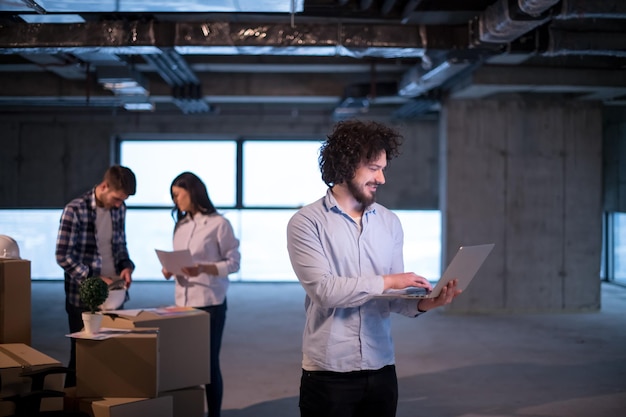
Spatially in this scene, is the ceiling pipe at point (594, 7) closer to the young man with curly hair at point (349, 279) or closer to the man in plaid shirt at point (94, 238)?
→ the young man with curly hair at point (349, 279)

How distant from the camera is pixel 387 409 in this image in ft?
7.56

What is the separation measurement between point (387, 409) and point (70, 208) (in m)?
2.26

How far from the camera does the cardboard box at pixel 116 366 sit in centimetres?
316

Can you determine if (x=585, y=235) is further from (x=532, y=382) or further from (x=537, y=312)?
(x=532, y=382)

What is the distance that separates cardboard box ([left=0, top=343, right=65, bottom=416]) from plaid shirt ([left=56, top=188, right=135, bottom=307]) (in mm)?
696

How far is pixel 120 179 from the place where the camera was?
3828 millimetres

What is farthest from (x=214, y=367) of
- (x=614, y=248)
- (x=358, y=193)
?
(x=614, y=248)

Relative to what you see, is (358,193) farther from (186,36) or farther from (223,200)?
(223,200)

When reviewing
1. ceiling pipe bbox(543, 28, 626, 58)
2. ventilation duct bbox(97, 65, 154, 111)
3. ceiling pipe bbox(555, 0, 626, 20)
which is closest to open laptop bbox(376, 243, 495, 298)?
ceiling pipe bbox(555, 0, 626, 20)

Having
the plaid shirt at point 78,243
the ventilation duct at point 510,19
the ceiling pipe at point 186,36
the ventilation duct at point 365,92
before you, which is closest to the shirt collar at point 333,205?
the plaid shirt at point 78,243

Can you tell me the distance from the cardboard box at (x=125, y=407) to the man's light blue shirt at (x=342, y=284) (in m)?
1.13

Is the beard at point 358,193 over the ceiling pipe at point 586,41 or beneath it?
beneath

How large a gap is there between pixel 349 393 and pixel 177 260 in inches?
74.4

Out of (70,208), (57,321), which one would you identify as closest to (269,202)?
(57,321)
